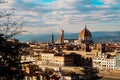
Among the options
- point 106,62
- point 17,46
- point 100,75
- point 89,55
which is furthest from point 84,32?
point 17,46

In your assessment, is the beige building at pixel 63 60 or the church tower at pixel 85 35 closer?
the beige building at pixel 63 60

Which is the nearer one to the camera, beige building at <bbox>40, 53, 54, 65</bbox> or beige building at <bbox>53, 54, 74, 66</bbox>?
beige building at <bbox>53, 54, 74, 66</bbox>

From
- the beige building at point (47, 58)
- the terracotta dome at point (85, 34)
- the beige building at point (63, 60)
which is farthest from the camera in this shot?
the terracotta dome at point (85, 34)

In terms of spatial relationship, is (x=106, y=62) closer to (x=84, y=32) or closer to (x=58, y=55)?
(x=58, y=55)

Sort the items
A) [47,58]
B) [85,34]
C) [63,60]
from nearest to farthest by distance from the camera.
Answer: [63,60]
[47,58]
[85,34]

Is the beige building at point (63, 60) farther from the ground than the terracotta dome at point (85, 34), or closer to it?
closer to it

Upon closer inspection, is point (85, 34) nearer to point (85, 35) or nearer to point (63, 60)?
point (85, 35)

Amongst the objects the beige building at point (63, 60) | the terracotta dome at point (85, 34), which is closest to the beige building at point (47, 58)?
the beige building at point (63, 60)

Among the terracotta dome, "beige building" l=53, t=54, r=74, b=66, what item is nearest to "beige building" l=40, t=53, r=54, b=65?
"beige building" l=53, t=54, r=74, b=66

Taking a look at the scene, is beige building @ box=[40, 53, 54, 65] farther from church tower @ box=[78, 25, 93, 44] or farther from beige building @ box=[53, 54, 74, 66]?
church tower @ box=[78, 25, 93, 44]

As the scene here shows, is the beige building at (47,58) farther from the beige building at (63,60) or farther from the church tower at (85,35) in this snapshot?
the church tower at (85,35)

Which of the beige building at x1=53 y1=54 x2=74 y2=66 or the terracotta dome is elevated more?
the terracotta dome

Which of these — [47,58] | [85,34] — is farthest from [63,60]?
[85,34]
